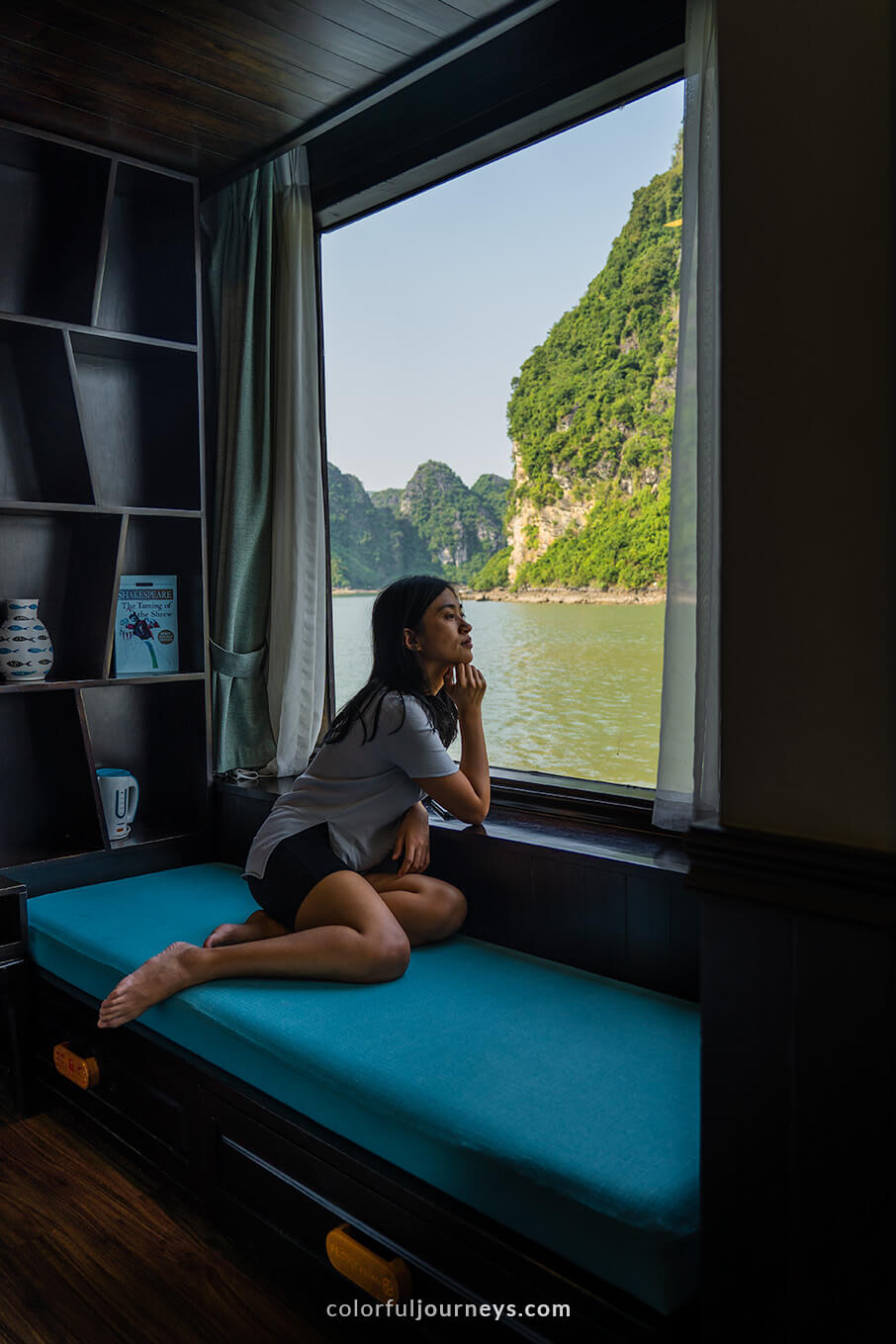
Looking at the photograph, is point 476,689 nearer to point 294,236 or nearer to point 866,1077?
point 866,1077

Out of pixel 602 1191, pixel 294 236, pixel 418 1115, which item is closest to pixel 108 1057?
pixel 418 1115

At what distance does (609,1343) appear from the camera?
113 centimetres

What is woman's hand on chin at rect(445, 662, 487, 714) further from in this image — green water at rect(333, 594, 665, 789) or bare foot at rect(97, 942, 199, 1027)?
bare foot at rect(97, 942, 199, 1027)

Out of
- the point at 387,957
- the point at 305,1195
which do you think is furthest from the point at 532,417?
the point at 305,1195

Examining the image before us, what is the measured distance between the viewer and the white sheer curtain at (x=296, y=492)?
8.96 ft

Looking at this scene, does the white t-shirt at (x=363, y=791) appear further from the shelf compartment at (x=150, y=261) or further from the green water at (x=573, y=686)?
the shelf compartment at (x=150, y=261)

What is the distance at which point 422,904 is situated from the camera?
1.99 meters

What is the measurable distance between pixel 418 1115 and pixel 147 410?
2.27 metres

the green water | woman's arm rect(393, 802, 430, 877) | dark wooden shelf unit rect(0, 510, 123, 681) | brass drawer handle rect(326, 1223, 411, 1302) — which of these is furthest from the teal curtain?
brass drawer handle rect(326, 1223, 411, 1302)

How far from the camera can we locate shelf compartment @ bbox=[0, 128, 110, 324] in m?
2.61

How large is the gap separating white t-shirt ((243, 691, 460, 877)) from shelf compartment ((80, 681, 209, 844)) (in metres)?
0.81

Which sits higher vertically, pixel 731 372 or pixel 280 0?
pixel 280 0

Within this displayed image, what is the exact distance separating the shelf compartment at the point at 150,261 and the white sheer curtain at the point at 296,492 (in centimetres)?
26

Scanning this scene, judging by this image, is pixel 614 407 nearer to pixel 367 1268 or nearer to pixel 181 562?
pixel 181 562
